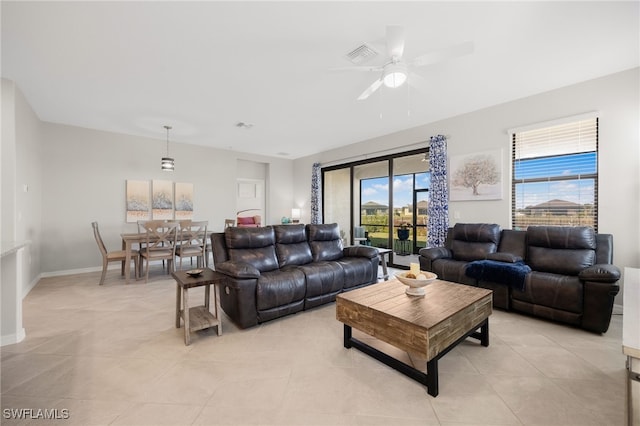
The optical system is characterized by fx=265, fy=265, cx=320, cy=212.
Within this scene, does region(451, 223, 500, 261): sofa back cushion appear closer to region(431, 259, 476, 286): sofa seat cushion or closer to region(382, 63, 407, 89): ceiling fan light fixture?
region(431, 259, 476, 286): sofa seat cushion

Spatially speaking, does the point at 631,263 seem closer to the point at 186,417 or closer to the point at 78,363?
the point at 186,417

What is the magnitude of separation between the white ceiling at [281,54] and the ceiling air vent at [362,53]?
3.0 inches

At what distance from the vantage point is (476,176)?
14.2 feet

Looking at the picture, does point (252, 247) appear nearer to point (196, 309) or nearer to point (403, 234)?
point (196, 309)

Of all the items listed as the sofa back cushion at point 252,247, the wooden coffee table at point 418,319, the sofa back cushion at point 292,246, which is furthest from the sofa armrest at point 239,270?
the wooden coffee table at point 418,319

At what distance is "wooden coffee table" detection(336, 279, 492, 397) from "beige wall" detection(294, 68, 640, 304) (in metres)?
2.29

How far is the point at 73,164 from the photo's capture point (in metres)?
5.12

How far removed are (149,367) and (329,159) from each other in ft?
19.5

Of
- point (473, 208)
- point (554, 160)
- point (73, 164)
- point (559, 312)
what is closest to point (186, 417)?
point (559, 312)

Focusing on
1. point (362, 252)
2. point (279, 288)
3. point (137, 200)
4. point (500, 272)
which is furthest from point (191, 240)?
point (500, 272)

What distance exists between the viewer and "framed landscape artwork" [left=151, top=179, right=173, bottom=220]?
593 centimetres

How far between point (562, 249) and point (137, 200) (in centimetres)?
739

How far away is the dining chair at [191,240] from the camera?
4934mm

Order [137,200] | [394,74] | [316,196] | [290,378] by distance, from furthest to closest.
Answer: [316,196] < [137,200] < [394,74] < [290,378]
